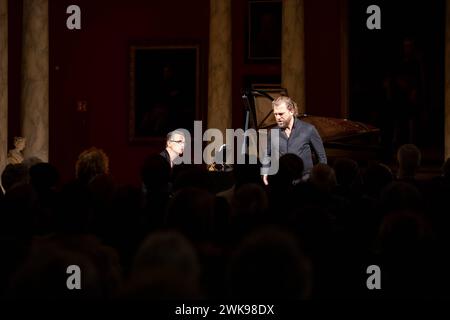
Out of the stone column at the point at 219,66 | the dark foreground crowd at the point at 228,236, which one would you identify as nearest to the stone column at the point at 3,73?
the stone column at the point at 219,66

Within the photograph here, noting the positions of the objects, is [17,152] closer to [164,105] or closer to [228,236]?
[164,105]

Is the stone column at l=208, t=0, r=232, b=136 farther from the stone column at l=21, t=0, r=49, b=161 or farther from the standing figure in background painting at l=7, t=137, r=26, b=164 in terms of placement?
the standing figure in background painting at l=7, t=137, r=26, b=164

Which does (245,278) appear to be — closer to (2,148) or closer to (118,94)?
(2,148)

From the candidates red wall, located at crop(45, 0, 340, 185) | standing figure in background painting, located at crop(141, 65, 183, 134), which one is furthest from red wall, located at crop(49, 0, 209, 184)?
standing figure in background painting, located at crop(141, 65, 183, 134)

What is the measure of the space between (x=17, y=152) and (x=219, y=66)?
3667 mm

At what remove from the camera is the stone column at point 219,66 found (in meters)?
15.1

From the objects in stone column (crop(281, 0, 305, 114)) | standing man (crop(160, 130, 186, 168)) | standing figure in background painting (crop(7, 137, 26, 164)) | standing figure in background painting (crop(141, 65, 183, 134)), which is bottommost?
standing figure in background painting (crop(7, 137, 26, 164))

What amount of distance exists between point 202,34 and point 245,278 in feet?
47.3

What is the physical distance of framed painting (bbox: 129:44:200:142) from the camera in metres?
16.9

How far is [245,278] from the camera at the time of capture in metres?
2.44

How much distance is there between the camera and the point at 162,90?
56.3 ft

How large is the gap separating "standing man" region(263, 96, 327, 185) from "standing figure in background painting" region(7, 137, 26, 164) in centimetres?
659
